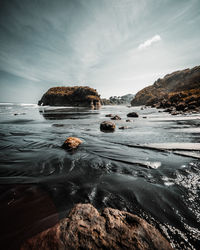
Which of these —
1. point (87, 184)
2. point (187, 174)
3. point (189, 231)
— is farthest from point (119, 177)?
point (187, 174)

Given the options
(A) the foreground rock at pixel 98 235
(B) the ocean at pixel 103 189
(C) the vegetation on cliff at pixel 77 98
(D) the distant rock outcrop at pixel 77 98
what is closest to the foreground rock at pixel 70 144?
(B) the ocean at pixel 103 189

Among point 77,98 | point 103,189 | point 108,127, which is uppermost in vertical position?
point 77,98

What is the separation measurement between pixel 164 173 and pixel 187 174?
0.57m

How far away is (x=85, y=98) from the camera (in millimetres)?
95375

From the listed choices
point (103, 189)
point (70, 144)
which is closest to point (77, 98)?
point (70, 144)

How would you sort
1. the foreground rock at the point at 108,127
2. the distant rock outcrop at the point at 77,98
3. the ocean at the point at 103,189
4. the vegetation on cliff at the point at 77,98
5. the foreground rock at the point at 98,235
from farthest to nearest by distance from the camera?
the vegetation on cliff at the point at 77,98
the distant rock outcrop at the point at 77,98
the foreground rock at the point at 108,127
the ocean at the point at 103,189
the foreground rock at the point at 98,235

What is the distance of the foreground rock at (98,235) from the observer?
1175mm

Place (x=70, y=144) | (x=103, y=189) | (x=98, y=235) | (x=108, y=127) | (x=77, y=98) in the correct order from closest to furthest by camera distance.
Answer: (x=98, y=235)
(x=103, y=189)
(x=70, y=144)
(x=108, y=127)
(x=77, y=98)

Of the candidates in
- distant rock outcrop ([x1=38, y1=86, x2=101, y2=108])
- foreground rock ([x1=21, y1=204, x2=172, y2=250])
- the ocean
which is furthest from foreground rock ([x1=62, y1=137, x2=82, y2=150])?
distant rock outcrop ([x1=38, y1=86, x2=101, y2=108])

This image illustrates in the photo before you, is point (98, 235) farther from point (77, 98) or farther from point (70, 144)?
point (77, 98)

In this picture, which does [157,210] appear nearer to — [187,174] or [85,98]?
[187,174]

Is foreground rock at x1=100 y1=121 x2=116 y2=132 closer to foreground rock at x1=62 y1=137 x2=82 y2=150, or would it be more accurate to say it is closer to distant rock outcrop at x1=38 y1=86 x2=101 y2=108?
foreground rock at x1=62 y1=137 x2=82 y2=150

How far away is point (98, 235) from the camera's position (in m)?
1.25

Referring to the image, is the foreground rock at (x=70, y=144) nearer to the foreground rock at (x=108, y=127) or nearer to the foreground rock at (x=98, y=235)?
the foreground rock at (x=98, y=235)
